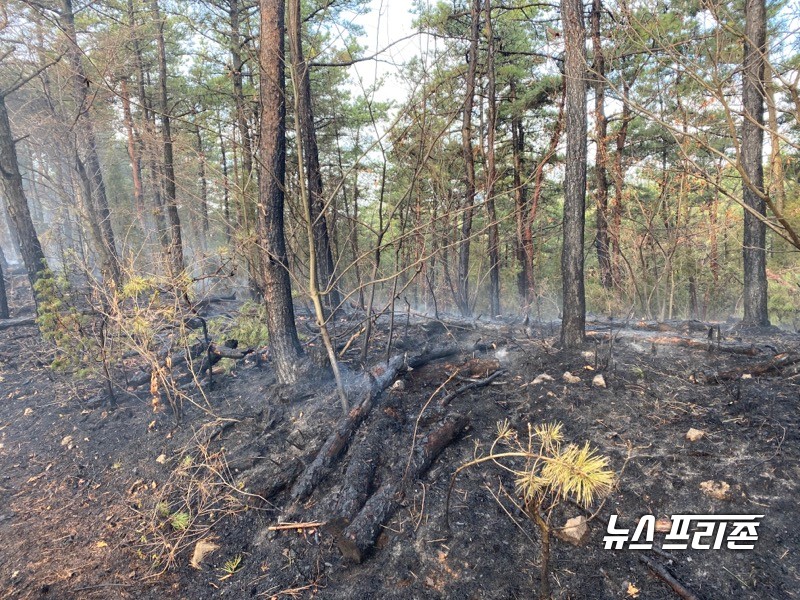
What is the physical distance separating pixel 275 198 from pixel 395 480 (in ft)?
12.1

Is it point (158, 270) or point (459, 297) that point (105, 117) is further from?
point (459, 297)

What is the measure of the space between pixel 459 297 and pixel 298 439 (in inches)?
313

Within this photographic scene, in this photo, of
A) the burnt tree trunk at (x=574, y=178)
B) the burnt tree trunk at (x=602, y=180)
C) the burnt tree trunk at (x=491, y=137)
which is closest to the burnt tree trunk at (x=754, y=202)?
the burnt tree trunk at (x=602, y=180)

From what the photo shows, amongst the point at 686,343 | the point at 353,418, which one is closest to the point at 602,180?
the point at 686,343

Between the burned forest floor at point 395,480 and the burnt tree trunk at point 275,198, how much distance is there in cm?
53

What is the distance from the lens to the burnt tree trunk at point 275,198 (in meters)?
4.64

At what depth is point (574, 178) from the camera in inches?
218

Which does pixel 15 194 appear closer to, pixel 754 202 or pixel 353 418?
pixel 353 418

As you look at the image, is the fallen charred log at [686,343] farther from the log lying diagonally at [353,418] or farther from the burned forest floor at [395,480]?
the log lying diagonally at [353,418]

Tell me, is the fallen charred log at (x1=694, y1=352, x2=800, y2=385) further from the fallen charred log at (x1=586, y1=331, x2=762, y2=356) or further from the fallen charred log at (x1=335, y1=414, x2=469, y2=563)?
the fallen charred log at (x1=335, y1=414, x2=469, y2=563)

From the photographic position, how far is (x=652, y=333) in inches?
271

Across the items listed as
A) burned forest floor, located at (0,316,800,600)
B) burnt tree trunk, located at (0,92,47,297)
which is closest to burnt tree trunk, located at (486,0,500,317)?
burned forest floor, located at (0,316,800,600)

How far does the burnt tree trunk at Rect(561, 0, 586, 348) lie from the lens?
17.1ft

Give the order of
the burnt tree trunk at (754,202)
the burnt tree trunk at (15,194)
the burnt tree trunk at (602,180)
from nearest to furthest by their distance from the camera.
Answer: the burnt tree trunk at (754,202) → the burnt tree trunk at (15,194) → the burnt tree trunk at (602,180)
